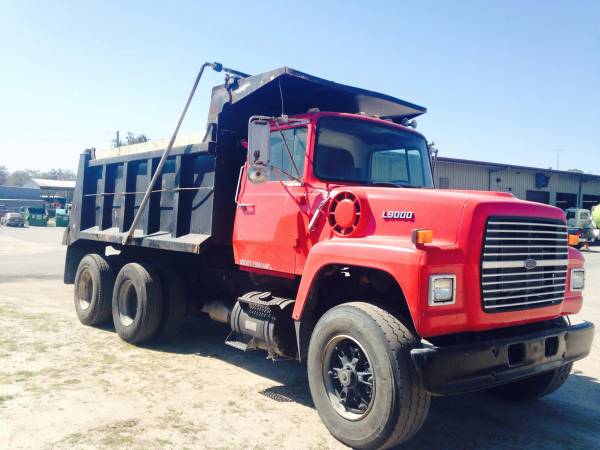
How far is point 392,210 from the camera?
4184 millimetres

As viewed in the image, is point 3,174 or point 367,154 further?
point 3,174

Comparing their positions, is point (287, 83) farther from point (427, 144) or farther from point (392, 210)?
point (392, 210)

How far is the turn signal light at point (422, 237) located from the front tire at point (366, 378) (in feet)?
2.03

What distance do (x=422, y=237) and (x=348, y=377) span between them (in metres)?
1.24

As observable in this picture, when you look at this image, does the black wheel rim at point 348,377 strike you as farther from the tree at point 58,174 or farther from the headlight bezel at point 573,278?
the tree at point 58,174

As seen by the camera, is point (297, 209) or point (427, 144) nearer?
point (297, 209)

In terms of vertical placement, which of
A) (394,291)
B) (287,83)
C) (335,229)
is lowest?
(394,291)

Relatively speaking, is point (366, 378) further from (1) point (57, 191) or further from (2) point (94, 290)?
(1) point (57, 191)

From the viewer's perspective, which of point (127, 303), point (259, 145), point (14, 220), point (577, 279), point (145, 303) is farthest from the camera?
point (14, 220)

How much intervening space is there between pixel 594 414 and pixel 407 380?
8.22 feet

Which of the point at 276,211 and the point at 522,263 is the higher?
the point at 276,211

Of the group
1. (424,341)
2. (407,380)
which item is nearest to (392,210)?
(424,341)

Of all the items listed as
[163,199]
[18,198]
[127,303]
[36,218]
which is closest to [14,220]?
[36,218]

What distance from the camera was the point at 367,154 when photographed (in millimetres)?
5246
